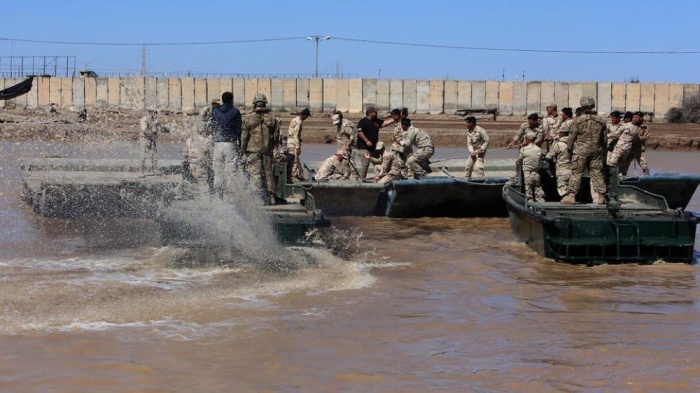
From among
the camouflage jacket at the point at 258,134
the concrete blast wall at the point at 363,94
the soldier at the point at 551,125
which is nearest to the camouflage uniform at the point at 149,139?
the camouflage jacket at the point at 258,134

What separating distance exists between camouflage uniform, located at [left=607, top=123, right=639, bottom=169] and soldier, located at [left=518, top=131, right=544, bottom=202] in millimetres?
2956

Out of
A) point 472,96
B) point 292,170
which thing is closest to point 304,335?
Answer: point 292,170

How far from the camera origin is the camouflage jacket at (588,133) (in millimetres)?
13328

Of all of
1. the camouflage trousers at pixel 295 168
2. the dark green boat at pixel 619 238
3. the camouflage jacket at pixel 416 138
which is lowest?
the dark green boat at pixel 619 238

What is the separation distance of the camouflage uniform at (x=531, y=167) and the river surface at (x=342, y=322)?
136cm

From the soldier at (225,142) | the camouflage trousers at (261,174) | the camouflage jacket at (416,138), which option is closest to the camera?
the soldier at (225,142)

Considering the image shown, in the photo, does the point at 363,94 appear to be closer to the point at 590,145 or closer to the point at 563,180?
the point at 563,180

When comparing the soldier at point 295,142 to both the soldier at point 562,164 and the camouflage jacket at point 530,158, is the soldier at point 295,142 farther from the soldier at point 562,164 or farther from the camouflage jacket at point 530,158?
the soldier at point 562,164

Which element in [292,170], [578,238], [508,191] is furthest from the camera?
[292,170]

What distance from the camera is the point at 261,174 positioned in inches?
521

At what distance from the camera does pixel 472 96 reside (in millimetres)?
51062

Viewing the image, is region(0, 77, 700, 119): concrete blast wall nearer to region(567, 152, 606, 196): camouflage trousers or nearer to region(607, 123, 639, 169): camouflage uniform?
region(607, 123, 639, 169): camouflage uniform

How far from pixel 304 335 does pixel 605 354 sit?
95.0 inches

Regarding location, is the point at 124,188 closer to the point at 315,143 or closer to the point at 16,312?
the point at 16,312
